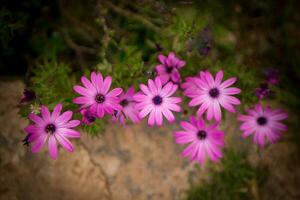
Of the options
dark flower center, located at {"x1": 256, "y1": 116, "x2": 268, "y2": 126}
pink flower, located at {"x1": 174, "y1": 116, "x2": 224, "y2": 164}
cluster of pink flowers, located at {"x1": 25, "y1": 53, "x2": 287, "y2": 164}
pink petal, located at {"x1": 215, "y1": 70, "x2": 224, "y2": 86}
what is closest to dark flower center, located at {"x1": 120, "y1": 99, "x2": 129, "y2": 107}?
cluster of pink flowers, located at {"x1": 25, "y1": 53, "x2": 287, "y2": 164}

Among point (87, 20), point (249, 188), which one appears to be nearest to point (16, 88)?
point (87, 20)

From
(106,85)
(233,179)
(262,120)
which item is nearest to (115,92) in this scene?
(106,85)

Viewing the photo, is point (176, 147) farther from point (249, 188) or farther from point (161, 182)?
point (249, 188)

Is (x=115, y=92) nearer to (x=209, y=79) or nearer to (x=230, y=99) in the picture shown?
(x=209, y=79)

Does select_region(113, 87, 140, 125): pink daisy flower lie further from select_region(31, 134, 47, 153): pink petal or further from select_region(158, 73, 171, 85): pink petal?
select_region(31, 134, 47, 153): pink petal

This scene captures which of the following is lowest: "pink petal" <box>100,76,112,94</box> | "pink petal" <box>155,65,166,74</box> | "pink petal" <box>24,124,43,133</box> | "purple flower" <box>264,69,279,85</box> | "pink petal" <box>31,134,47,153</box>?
"pink petal" <box>31,134,47,153</box>

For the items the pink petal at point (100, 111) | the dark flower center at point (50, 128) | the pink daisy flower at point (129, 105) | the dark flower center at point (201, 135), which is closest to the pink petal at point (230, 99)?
the dark flower center at point (201, 135)
